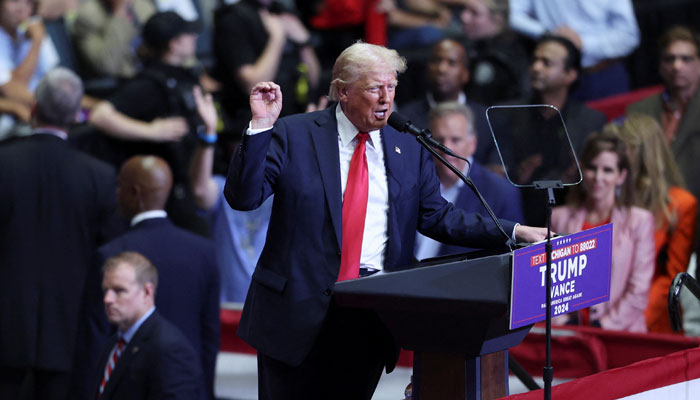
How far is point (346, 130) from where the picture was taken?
346 cm

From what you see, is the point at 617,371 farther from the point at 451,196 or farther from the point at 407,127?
the point at 451,196

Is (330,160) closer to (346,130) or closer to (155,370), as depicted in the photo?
(346,130)

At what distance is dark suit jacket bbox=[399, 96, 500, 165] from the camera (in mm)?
6574

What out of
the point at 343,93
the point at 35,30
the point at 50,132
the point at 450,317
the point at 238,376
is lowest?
the point at 238,376

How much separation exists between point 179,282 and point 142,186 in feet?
1.62

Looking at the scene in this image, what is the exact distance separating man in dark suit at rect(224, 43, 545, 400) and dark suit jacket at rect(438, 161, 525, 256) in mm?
1964

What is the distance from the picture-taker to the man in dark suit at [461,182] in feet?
17.9

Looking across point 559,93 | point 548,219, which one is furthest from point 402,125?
point 559,93

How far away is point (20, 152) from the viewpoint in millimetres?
5797

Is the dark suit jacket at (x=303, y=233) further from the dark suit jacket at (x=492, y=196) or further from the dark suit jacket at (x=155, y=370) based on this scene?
the dark suit jacket at (x=492, y=196)

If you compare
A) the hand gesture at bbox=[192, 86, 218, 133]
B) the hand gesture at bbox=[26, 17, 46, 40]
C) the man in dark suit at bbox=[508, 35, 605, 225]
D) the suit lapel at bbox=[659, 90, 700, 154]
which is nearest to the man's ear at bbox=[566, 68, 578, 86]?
the man in dark suit at bbox=[508, 35, 605, 225]

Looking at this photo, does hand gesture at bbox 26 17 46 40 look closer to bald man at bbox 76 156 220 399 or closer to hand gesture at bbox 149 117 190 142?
hand gesture at bbox 149 117 190 142

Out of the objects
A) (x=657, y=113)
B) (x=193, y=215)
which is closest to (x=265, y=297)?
(x=193, y=215)

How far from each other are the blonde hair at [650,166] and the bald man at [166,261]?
2184 mm
